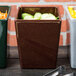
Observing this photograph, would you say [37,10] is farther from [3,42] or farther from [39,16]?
[3,42]

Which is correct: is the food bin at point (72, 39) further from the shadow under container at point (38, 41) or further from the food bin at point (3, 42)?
the food bin at point (3, 42)

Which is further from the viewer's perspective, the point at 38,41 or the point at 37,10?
the point at 37,10

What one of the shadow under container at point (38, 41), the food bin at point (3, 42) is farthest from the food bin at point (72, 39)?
the food bin at point (3, 42)

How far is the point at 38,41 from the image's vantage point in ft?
3.26

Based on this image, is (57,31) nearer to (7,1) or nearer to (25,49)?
(25,49)

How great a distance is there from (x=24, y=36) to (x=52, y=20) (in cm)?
13

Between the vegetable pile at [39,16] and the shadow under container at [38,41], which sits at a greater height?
the vegetable pile at [39,16]

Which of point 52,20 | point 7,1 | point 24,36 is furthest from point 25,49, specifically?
point 7,1

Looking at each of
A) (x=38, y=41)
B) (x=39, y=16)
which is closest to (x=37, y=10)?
(x=39, y=16)

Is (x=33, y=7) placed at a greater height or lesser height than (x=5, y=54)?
greater

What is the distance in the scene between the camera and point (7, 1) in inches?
46.0

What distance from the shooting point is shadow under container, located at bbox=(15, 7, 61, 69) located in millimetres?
959

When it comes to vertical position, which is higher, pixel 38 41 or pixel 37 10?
pixel 37 10

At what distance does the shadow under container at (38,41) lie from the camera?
959mm
